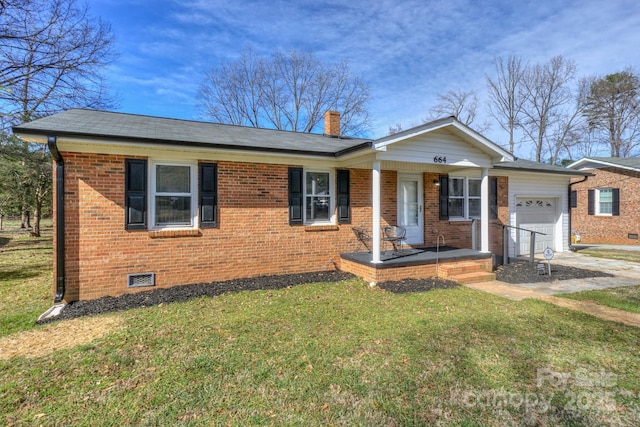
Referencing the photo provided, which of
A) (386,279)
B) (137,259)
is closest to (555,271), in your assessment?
(386,279)

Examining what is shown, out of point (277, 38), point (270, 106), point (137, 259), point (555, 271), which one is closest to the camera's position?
point (137, 259)

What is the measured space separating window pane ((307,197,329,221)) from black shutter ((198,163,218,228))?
7.51 ft

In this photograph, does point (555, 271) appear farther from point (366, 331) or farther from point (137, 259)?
point (137, 259)

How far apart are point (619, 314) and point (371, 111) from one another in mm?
24720

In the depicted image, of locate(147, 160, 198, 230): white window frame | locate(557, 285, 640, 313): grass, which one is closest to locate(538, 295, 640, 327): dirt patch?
locate(557, 285, 640, 313): grass

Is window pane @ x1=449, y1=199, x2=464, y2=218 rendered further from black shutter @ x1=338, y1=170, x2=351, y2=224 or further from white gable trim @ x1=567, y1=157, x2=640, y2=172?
white gable trim @ x1=567, y1=157, x2=640, y2=172

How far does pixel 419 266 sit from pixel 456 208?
3516 millimetres

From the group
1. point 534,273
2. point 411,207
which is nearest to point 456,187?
point 411,207

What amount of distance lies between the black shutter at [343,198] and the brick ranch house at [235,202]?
0.04 metres

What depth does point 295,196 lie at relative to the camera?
24.2 feet

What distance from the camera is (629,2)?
955 cm

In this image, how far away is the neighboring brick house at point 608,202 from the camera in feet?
49.4

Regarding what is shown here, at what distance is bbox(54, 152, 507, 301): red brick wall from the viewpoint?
5594 millimetres

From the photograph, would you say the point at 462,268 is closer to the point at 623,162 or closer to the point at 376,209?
the point at 376,209
